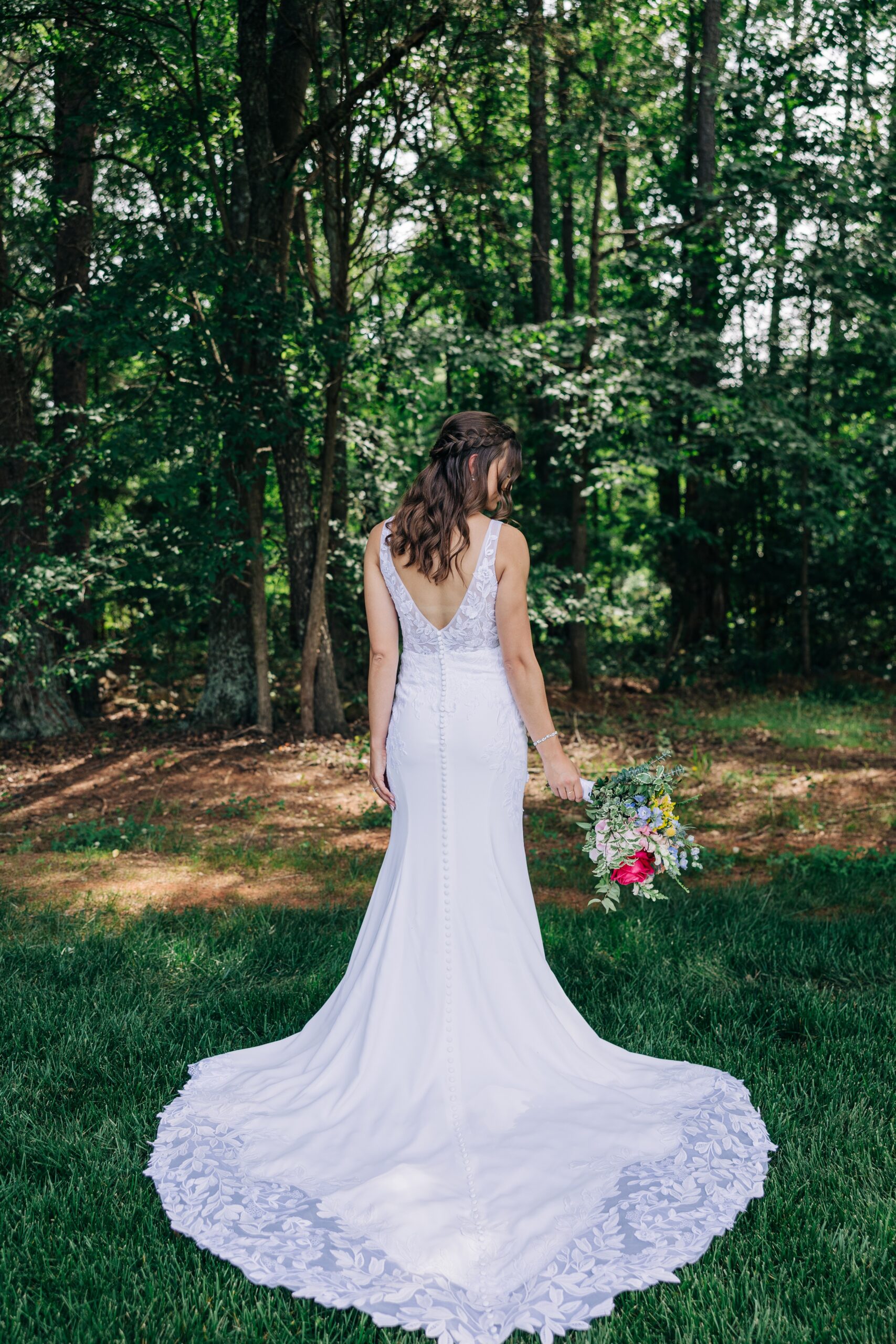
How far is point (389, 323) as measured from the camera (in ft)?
33.1

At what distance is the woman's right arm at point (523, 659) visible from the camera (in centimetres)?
331

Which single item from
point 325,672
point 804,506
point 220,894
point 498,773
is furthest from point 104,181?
point 498,773

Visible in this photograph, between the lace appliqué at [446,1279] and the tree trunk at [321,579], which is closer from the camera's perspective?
the lace appliqué at [446,1279]

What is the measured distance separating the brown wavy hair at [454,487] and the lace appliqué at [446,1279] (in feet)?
6.37

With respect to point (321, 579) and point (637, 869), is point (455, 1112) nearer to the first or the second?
point (637, 869)

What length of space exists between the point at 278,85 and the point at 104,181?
7.86 feet

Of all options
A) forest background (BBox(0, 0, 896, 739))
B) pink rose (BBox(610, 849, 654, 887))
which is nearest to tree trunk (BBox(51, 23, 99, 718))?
forest background (BBox(0, 0, 896, 739))

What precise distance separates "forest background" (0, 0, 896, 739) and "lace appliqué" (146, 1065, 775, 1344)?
6371 millimetres

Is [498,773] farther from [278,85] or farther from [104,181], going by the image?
[104,181]

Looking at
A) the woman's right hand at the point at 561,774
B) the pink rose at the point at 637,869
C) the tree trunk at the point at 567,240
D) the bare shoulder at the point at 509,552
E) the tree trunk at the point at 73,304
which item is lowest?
the pink rose at the point at 637,869

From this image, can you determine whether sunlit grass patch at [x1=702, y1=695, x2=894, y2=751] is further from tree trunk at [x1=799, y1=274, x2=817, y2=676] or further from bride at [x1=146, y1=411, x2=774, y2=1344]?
bride at [x1=146, y1=411, x2=774, y2=1344]

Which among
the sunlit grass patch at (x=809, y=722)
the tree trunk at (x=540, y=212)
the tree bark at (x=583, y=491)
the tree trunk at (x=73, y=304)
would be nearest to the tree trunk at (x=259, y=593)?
the tree trunk at (x=73, y=304)

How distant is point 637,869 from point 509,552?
3.87 feet

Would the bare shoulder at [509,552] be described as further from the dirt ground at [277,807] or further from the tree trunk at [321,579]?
the tree trunk at [321,579]
